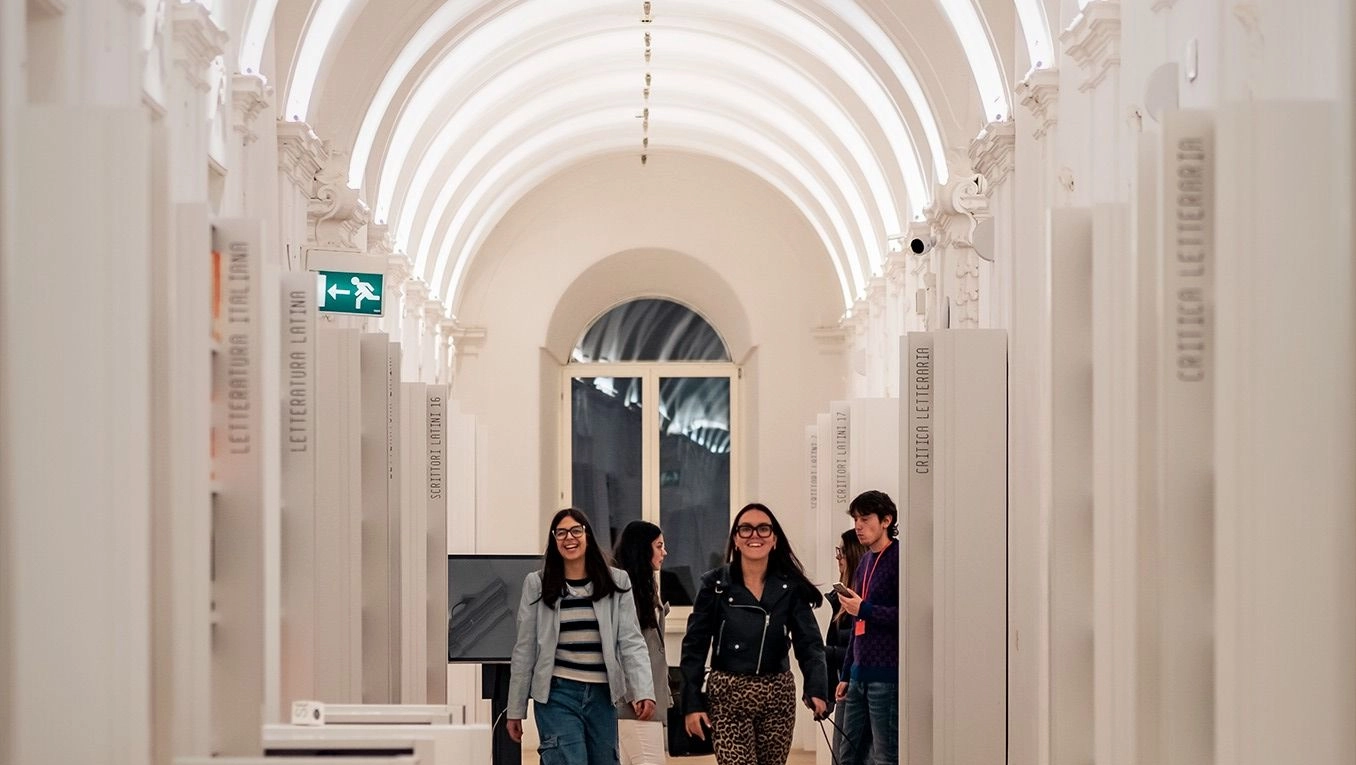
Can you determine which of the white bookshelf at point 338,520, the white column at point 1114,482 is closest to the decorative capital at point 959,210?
the white bookshelf at point 338,520

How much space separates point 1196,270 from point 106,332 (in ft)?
8.83

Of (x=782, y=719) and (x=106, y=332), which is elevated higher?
(x=106, y=332)

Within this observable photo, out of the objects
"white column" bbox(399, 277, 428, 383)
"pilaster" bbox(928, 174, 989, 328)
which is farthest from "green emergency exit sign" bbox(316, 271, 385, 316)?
"white column" bbox(399, 277, 428, 383)

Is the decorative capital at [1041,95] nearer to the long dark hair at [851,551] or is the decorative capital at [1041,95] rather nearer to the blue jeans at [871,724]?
the long dark hair at [851,551]

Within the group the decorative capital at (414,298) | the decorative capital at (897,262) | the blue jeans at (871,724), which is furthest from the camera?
the decorative capital at (414,298)

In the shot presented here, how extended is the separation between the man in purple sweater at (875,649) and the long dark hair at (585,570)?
150 cm

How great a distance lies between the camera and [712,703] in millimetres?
8570

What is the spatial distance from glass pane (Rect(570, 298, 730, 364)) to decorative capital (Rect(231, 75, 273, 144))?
14.0 metres

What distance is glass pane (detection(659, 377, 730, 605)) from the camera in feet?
74.2

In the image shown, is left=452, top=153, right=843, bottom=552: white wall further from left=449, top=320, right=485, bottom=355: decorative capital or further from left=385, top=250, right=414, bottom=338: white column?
left=385, top=250, right=414, bottom=338: white column

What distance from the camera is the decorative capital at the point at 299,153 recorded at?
10102 millimetres

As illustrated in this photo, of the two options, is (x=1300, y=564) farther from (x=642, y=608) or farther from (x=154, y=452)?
(x=642, y=608)

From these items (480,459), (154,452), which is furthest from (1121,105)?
(480,459)

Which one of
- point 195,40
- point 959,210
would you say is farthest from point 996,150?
point 195,40
